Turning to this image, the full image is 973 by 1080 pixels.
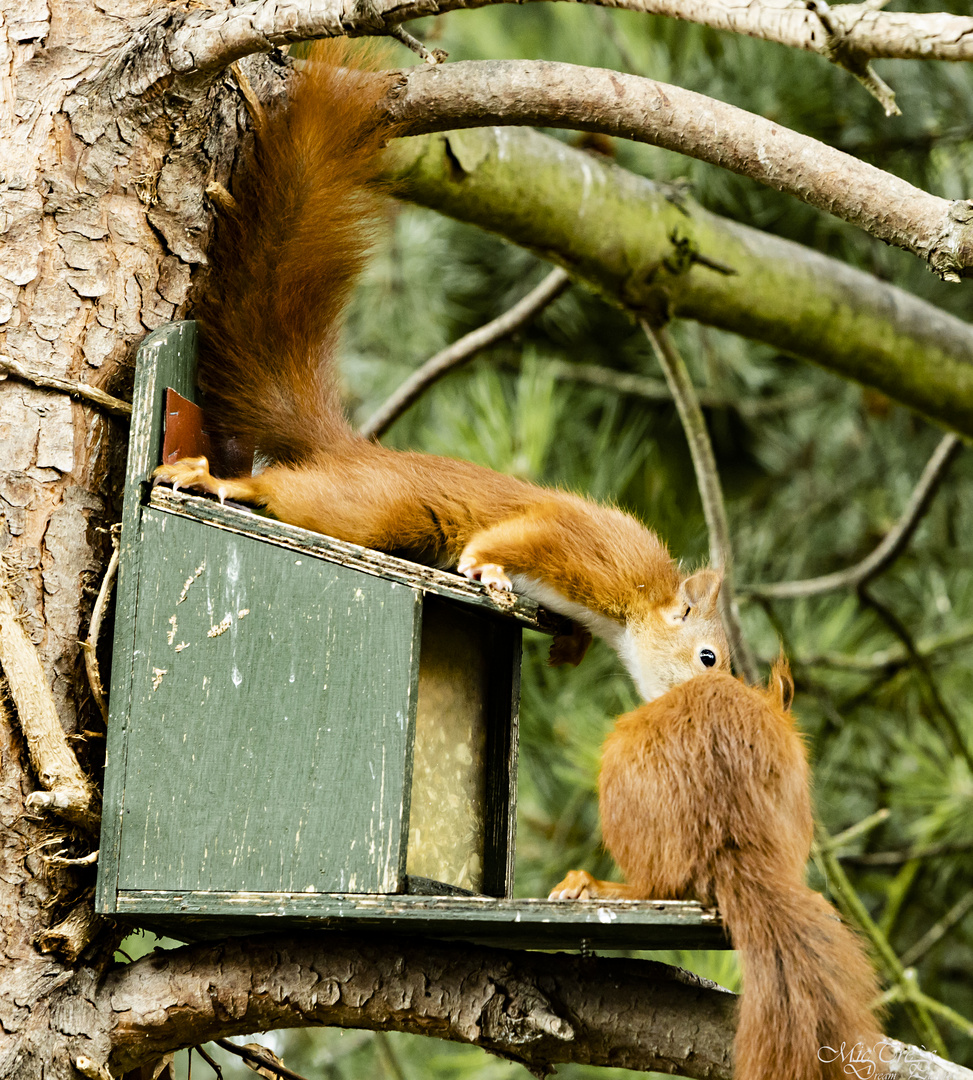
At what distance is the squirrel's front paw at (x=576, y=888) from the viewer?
4.60ft

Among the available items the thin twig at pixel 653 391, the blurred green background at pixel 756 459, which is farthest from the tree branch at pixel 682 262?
the thin twig at pixel 653 391

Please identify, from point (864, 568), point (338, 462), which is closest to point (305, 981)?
point (338, 462)

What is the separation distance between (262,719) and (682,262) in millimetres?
1381

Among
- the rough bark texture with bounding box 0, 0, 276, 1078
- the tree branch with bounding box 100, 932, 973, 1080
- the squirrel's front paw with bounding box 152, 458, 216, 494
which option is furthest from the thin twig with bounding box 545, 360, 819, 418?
the tree branch with bounding box 100, 932, 973, 1080

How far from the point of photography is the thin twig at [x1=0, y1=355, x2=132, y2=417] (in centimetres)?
160

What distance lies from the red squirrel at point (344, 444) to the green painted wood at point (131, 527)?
0.07 m

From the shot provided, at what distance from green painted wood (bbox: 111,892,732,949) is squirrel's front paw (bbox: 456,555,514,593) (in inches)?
15.5

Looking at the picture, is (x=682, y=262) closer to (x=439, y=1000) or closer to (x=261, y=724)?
(x=261, y=724)

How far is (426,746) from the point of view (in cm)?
161

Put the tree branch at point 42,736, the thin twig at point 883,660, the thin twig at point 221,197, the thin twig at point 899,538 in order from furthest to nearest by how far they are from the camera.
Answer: the thin twig at point 883,660, the thin twig at point 899,538, the thin twig at point 221,197, the tree branch at point 42,736

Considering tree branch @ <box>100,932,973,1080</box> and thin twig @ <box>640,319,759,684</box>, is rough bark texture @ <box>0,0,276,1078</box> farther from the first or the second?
thin twig @ <box>640,319,759,684</box>

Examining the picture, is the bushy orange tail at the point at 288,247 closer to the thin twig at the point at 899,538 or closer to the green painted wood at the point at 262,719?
the green painted wood at the point at 262,719

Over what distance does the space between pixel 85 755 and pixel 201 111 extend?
2.73 ft

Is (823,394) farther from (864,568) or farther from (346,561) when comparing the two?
(346,561)
